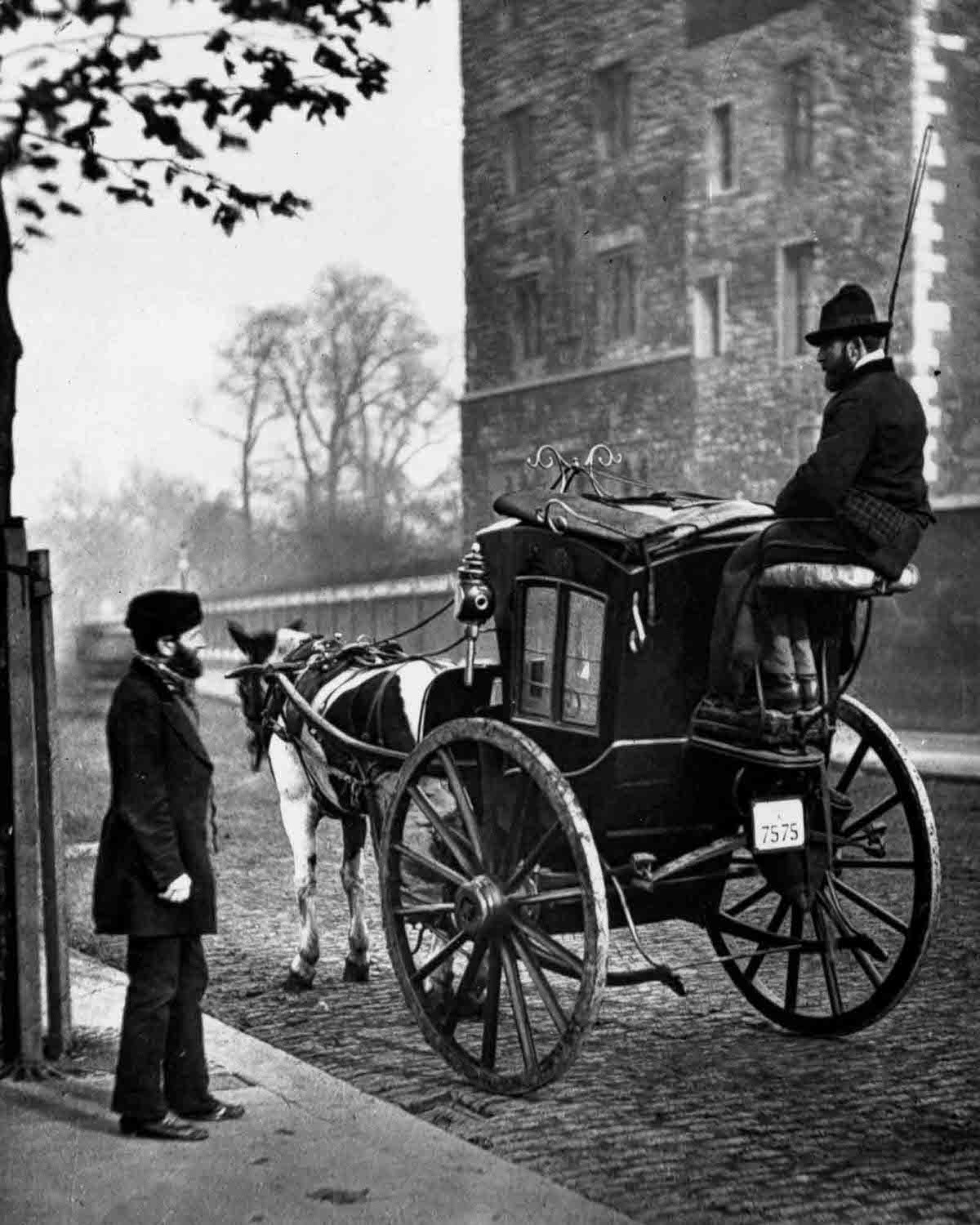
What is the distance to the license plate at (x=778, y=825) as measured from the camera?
20.8 ft

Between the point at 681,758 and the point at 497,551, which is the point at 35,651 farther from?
the point at 681,758

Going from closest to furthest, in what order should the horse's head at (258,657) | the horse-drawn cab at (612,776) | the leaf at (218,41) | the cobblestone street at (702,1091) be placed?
the cobblestone street at (702,1091) → the horse-drawn cab at (612,776) → the leaf at (218,41) → the horse's head at (258,657)

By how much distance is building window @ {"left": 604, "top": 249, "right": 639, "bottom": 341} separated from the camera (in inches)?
1218

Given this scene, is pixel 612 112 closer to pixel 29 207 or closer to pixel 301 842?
pixel 29 207

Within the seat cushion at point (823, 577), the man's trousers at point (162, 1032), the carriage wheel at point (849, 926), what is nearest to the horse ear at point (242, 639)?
the carriage wheel at point (849, 926)

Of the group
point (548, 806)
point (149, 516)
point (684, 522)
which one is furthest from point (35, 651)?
point (149, 516)

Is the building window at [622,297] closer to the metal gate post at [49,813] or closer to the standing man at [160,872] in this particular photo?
the metal gate post at [49,813]

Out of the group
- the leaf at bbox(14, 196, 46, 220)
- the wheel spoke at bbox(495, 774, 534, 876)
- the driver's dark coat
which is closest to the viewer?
the driver's dark coat

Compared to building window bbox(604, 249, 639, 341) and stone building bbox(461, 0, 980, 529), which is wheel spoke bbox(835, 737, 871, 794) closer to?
stone building bbox(461, 0, 980, 529)

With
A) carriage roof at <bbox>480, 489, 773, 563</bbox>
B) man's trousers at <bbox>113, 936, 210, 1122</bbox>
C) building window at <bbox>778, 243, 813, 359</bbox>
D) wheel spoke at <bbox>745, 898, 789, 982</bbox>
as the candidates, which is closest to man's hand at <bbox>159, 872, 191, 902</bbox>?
man's trousers at <bbox>113, 936, 210, 1122</bbox>

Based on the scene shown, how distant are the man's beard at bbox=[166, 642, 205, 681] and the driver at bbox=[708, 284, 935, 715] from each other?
1.70 metres

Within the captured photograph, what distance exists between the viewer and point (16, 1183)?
530 cm

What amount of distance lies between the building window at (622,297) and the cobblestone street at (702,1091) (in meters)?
22.1

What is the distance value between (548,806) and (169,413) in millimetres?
10995
